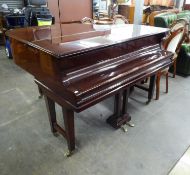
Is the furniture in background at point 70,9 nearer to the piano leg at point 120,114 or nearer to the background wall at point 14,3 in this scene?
the background wall at point 14,3

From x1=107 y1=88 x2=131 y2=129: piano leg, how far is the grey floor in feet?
0.26

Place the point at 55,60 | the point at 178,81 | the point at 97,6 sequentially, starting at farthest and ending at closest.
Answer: the point at 97,6
the point at 178,81
the point at 55,60

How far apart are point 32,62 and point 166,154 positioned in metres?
1.55

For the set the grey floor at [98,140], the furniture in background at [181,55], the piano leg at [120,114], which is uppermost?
the furniture in background at [181,55]

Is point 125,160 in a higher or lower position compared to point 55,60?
lower

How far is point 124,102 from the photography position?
2.06 meters

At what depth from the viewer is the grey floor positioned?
5.42 feet

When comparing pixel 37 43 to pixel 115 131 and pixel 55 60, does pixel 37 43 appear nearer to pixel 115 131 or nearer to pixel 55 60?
pixel 55 60

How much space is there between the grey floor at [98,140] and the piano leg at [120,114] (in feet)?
0.26

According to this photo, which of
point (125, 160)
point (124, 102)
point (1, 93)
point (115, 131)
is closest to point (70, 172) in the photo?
point (125, 160)

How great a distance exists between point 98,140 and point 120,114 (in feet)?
1.32

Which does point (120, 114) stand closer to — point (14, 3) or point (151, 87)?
point (151, 87)

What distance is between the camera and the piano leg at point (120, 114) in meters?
2.00

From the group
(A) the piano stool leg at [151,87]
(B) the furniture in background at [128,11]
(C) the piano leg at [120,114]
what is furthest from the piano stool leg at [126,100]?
(B) the furniture in background at [128,11]
